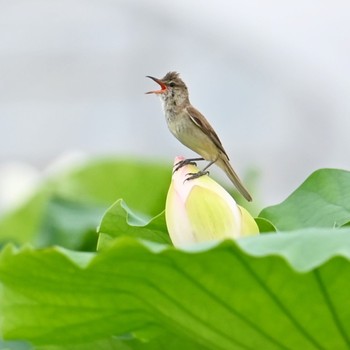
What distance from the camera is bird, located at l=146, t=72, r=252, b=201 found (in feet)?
7.18

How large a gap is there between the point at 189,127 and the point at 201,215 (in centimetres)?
126

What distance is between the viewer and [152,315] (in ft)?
3.41

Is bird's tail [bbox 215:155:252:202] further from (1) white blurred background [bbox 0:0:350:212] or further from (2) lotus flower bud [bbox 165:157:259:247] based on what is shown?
(1) white blurred background [bbox 0:0:350:212]

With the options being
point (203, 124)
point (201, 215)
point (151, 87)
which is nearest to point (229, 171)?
point (203, 124)

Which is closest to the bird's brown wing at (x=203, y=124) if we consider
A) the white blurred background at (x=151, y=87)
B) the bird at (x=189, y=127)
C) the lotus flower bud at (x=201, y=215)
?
the bird at (x=189, y=127)

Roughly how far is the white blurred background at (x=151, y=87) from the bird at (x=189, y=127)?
451 centimetres

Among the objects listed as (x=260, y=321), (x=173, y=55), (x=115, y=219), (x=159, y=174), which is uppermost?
(x=173, y=55)

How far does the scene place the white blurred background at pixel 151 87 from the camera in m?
7.28

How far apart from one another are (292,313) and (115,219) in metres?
0.30

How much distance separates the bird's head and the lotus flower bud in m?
1.13

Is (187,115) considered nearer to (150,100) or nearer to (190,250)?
(190,250)

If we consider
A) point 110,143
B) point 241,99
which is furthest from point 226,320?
point 241,99

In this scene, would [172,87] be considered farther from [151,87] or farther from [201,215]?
[151,87]

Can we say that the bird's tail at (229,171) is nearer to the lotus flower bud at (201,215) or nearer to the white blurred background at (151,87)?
the lotus flower bud at (201,215)
